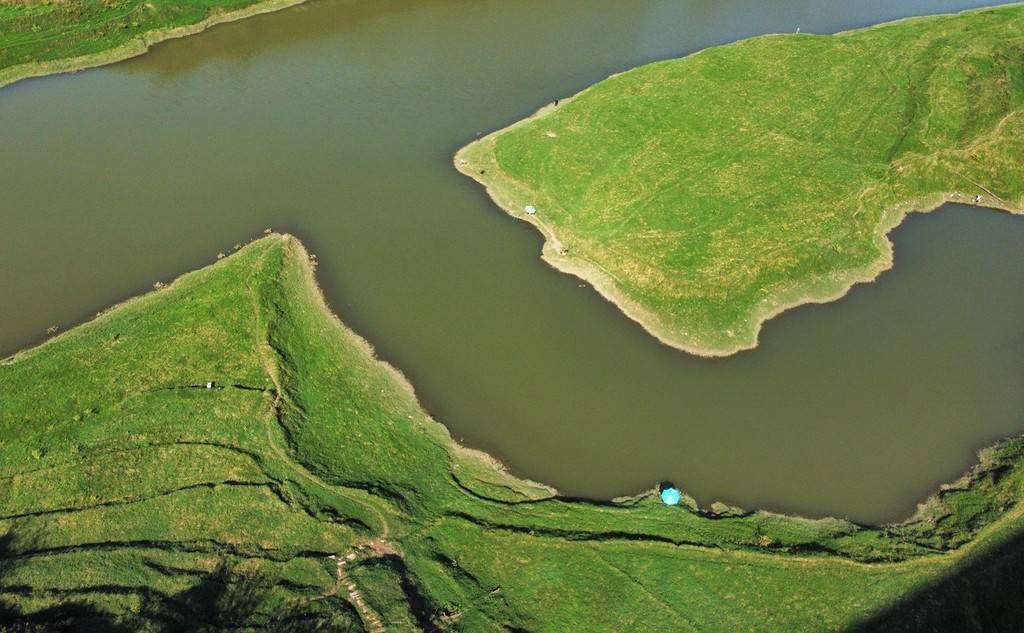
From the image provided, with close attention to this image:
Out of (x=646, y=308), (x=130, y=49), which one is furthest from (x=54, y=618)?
(x=130, y=49)

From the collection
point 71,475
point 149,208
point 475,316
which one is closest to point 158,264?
point 149,208

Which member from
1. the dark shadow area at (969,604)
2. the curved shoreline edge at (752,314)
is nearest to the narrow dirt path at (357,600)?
the dark shadow area at (969,604)

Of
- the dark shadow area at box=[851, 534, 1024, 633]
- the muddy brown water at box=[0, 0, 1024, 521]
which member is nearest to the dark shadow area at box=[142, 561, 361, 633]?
the muddy brown water at box=[0, 0, 1024, 521]

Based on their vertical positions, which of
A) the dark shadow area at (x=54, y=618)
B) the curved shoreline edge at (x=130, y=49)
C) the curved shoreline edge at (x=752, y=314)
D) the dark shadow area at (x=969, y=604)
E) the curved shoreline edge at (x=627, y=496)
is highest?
the curved shoreline edge at (x=130, y=49)

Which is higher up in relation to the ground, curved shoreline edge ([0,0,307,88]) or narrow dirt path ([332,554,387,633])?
curved shoreline edge ([0,0,307,88])

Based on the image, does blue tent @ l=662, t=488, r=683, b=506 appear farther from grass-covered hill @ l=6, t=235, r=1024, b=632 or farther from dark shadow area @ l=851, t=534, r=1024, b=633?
dark shadow area @ l=851, t=534, r=1024, b=633

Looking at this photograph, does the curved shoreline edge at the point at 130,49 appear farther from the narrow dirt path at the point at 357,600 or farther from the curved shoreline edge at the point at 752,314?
the narrow dirt path at the point at 357,600

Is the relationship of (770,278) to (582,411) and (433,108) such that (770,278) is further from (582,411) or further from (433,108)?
(433,108)
